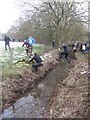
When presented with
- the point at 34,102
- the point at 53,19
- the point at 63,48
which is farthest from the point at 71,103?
the point at 53,19

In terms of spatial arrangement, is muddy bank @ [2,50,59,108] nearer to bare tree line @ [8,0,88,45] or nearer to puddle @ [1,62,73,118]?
puddle @ [1,62,73,118]

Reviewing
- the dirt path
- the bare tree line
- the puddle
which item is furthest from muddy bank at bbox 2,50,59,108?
the bare tree line

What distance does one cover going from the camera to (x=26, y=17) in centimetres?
3281

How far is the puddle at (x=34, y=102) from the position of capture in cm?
1046

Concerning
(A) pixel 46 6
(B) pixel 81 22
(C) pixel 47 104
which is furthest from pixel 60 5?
(C) pixel 47 104

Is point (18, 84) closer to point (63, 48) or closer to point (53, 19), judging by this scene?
point (63, 48)

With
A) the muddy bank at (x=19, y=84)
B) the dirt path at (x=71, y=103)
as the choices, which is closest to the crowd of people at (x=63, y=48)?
the muddy bank at (x=19, y=84)

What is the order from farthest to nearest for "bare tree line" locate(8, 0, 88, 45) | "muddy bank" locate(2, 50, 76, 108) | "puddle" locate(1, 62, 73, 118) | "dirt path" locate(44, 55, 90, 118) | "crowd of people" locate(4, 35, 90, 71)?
1. "bare tree line" locate(8, 0, 88, 45)
2. "crowd of people" locate(4, 35, 90, 71)
3. "muddy bank" locate(2, 50, 76, 108)
4. "puddle" locate(1, 62, 73, 118)
5. "dirt path" locate(44, 55, 90, 118)

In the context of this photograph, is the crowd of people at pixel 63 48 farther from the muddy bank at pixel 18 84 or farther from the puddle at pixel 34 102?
the puddle at pixel 34 102

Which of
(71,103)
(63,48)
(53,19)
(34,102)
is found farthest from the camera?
(53,19)

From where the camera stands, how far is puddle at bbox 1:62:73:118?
412 inches

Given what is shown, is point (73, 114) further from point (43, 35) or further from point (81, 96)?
point (43, 35)

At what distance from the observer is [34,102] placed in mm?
12211

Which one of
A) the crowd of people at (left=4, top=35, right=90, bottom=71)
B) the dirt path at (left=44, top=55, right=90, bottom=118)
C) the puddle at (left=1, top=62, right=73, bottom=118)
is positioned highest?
the crowd of people at (left=4, top=35, right=90, bottom=71)
